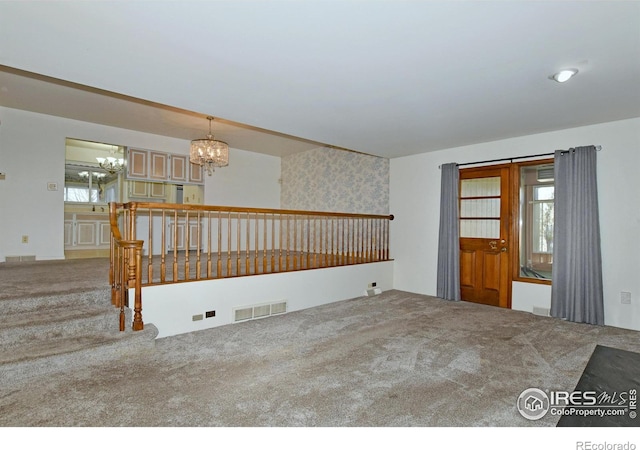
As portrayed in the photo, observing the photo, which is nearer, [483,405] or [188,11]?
[188,11]

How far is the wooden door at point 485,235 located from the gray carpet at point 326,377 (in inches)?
36.9

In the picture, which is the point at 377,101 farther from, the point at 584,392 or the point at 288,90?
the point at 584,392

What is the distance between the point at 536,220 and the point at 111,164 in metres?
7.93

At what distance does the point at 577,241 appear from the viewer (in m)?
4.04

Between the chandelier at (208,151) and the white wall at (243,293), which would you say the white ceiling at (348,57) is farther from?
the white wall at (243,293)

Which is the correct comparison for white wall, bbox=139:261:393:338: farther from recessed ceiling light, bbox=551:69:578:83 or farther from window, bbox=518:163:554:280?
recessed ceiling light, bbox=551:69:578:83

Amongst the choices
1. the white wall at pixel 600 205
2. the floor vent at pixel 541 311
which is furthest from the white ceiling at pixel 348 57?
the floor vent at pixel 541 311

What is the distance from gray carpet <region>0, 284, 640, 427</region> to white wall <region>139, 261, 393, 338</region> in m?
0.21

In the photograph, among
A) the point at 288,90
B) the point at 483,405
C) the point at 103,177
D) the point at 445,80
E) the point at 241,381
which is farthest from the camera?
the point at 103,177

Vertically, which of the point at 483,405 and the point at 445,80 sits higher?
the point at 445,80

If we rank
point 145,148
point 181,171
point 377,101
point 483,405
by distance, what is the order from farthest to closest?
1. point 181,171
2. point 145,148
3. point 377,101
4. point 483,405

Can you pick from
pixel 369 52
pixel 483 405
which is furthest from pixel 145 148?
pixel 483 405

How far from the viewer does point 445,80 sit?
2854mm
